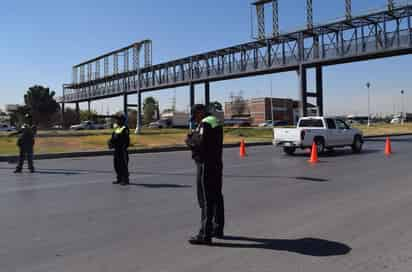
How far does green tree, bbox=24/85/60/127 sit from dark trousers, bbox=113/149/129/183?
89279 millimetres

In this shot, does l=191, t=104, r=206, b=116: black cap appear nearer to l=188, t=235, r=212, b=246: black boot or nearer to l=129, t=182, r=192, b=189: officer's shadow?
l=188, t=235, r=212, b=246: black boot

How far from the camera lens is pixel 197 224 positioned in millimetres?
6859

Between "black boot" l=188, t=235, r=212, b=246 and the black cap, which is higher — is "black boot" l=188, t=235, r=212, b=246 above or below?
below

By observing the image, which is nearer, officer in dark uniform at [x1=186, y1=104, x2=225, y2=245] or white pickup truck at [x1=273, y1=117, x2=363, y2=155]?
officer in dark uniform at [x1=186, y1=104, x2=225, y2=245]

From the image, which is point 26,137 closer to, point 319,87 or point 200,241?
point 200,241

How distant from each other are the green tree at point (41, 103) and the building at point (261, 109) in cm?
4915

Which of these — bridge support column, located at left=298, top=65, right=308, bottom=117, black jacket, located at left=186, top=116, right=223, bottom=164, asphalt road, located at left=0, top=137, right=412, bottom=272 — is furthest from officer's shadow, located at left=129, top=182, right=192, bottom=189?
bridge support column, located at left=298, top=65, right=308, bottom=117

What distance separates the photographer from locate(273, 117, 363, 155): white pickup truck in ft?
67.7

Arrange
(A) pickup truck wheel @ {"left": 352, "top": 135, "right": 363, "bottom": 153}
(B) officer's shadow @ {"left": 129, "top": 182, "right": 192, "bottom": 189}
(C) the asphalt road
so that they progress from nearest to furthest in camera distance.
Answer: (C) the asphalt road, (B) officer's shadow @ {"left": 129, "top": 182, "right": 192, "bottom": 189}, (A) pickup truck wheel @ {"left": 352, "top": 135, "right": 363, "bottom": 153}

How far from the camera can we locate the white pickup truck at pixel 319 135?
2062 centimetres

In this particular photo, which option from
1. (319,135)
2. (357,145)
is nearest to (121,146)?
(319,135)

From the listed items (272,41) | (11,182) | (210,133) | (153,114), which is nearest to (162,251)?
(210,133)

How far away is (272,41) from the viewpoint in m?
49.5

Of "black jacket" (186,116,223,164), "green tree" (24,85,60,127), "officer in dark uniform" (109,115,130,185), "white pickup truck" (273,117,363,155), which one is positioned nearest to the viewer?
"black jacket" (186,116,223,164)
